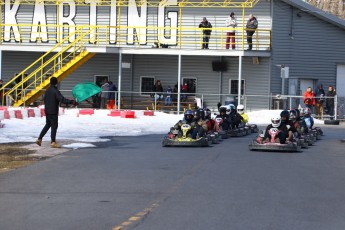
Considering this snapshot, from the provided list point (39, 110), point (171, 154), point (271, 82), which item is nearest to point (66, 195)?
point (171, 154)

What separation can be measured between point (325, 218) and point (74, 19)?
35.9 m

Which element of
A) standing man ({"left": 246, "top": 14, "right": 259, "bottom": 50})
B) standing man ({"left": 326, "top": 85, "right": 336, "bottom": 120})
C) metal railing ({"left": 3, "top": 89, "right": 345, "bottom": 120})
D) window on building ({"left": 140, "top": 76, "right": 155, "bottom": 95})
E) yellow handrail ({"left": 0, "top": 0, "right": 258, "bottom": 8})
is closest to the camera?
standing man ({"left": 246, "top": 14, "right": 259, "bottom": 50})

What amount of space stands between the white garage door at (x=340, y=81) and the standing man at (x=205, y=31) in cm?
794

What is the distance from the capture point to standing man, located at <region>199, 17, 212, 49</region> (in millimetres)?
41094

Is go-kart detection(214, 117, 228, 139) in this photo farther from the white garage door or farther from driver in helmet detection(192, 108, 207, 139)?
the white garage door

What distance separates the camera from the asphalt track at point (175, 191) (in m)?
10.2

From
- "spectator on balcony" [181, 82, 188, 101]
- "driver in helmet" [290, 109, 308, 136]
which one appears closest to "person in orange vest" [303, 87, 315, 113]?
"spectator on balcony" [181, 82, 188, 101]

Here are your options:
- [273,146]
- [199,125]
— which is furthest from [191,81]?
[273,146]

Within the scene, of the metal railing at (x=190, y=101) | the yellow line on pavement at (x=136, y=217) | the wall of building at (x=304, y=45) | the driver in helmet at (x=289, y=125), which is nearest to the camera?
the yellow line on pavement at (x=136, y=217)

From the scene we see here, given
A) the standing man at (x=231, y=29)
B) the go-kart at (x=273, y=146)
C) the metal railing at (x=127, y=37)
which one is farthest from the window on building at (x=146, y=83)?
the go-kart at (x=273, y=146)

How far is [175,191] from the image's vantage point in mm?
12906

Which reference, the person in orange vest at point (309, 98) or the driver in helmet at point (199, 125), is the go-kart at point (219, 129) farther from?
the person in orange vest at point (309, 98)

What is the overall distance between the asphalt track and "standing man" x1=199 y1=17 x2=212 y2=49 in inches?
830

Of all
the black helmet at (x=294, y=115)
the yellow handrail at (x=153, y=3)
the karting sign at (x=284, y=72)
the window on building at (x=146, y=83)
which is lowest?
the black helmet at (x=294, y=115)
